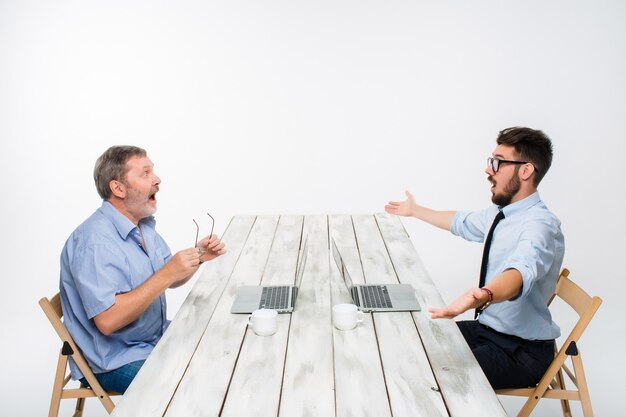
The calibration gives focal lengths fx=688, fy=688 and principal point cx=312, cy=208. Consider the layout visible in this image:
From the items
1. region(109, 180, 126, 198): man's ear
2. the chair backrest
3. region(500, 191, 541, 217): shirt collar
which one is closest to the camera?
the chair backrest

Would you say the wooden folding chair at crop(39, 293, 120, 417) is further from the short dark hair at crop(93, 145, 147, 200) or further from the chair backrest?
the chair backrest

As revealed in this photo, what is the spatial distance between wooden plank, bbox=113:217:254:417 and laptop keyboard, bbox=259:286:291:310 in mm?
170

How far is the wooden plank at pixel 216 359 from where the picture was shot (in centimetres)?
172

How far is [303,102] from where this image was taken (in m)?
5.77

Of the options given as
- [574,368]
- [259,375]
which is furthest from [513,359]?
[259,375]

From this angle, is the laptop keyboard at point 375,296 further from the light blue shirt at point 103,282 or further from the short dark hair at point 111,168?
the short dark hair at point 111,168

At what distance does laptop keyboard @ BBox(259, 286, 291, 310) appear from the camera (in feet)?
7.64

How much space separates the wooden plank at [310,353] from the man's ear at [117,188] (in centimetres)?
76

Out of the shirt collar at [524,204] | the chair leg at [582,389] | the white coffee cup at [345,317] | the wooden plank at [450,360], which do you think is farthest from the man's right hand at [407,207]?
the white coffee cup at [345,317]

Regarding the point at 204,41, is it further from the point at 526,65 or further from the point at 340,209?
the point at 526,65

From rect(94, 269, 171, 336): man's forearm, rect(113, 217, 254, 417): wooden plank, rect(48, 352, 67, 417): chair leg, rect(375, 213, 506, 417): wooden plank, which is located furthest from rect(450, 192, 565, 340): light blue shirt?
rect(48, 352, 67, 417): chair leg

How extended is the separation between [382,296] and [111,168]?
3.67ft

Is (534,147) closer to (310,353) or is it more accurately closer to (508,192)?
(508,192)

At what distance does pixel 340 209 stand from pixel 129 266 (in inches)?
132
